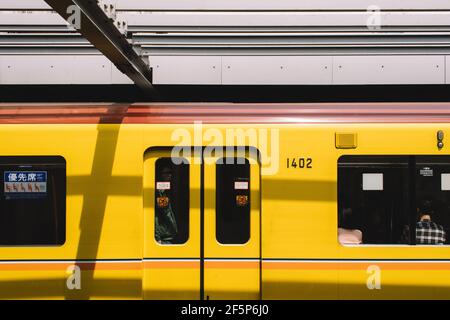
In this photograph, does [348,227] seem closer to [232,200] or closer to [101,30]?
[232,200]

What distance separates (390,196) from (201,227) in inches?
78.6

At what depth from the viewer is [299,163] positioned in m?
6.61

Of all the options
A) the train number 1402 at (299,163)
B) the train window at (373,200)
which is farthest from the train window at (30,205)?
the train window at (373,200)

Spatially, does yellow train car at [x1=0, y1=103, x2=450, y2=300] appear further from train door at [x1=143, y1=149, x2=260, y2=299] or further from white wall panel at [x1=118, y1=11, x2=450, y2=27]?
white wall panel at [x1=118, y1=11, x2=450, y2=27]

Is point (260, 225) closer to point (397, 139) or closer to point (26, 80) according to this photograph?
point (397, 139)

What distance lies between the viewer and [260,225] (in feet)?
21.6

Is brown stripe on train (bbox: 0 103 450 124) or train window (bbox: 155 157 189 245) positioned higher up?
brown stripe on train (bbox: 0 103 450 124)

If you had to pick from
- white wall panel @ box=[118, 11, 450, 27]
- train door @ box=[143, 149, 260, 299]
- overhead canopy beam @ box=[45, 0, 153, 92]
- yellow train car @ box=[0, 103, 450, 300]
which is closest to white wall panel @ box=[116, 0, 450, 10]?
white wall panel @ box=[118, 11, 450, 27]

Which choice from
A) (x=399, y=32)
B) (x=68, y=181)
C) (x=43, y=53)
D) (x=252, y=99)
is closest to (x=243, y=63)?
(x=252, y=99)

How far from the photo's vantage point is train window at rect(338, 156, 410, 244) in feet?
21.6

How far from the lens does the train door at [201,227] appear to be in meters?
6.53

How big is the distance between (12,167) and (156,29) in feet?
8.84

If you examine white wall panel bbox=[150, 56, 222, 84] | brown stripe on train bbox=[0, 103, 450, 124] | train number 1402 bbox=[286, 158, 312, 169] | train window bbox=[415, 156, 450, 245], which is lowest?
train window bbox=[415, 156, 450, 245]

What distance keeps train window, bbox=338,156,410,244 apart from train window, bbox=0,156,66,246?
9.62 feet
